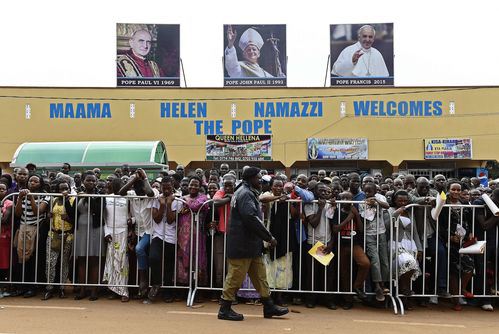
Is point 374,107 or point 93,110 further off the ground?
point 374,107

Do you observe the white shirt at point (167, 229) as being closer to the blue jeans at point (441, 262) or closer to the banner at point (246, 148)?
the blue jeans at point (441, 262)

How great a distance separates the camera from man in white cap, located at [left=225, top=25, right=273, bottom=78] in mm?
26953

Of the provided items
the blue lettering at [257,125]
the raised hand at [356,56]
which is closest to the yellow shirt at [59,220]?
the blue lettering at [257,125]

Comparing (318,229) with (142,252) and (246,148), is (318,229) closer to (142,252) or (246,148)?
(142,252)

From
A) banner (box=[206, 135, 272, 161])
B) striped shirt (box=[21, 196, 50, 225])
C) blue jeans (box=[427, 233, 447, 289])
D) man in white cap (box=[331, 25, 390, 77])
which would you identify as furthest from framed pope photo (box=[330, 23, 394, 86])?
striped shirt (box=[21, 196, 50, 225])

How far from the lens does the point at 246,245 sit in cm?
511

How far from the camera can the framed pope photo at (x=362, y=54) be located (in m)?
26.5

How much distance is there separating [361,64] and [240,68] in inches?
282

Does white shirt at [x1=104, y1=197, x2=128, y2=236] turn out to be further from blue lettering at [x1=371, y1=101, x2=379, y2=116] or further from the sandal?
blue lettering at [x1=371, y1=101, x2=379, y2=116]

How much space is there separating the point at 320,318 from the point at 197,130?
21.1 m

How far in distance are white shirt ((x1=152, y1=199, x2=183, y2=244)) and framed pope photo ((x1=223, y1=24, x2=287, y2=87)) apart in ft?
70.1

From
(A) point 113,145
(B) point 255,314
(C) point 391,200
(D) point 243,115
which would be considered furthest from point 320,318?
(D) point 243,115

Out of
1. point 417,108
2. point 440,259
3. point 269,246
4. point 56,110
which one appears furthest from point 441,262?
point 56,110

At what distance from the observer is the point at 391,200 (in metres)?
6.29
